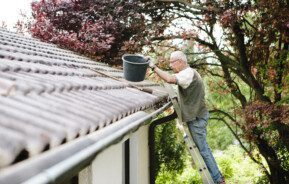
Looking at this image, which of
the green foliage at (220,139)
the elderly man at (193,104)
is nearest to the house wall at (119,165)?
the elderly man at (193,104)

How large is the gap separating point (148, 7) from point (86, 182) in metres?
6.06

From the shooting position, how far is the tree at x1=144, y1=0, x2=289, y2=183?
270 inches

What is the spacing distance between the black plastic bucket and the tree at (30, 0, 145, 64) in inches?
109

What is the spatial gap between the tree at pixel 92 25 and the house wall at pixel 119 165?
2097 millimetres

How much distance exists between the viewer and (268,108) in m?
7.02

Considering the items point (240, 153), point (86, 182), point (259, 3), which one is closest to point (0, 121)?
point (86, 182)

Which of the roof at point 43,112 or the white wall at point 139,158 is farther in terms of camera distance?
the white wall at point 139,158

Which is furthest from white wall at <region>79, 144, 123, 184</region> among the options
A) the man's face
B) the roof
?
the man's face

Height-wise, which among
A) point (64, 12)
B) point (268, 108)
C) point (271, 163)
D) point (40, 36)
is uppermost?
point (64, 12)

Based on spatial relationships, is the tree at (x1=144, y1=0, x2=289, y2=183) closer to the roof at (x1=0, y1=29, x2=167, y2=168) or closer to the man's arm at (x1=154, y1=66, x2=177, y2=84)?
the man's arm at (x1=154, y1=66, x2=177, y2=84)

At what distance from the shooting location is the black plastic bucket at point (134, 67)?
16.6 ft

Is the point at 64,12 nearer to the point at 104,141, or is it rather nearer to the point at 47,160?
the point at 104,141

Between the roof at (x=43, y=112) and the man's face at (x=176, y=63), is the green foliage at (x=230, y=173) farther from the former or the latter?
the roof at (x=43, y=112)

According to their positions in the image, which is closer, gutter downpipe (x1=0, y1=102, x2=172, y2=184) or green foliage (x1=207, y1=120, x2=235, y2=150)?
gutter downpipe (x1=0, y1=102, x2=172, y2=184)
